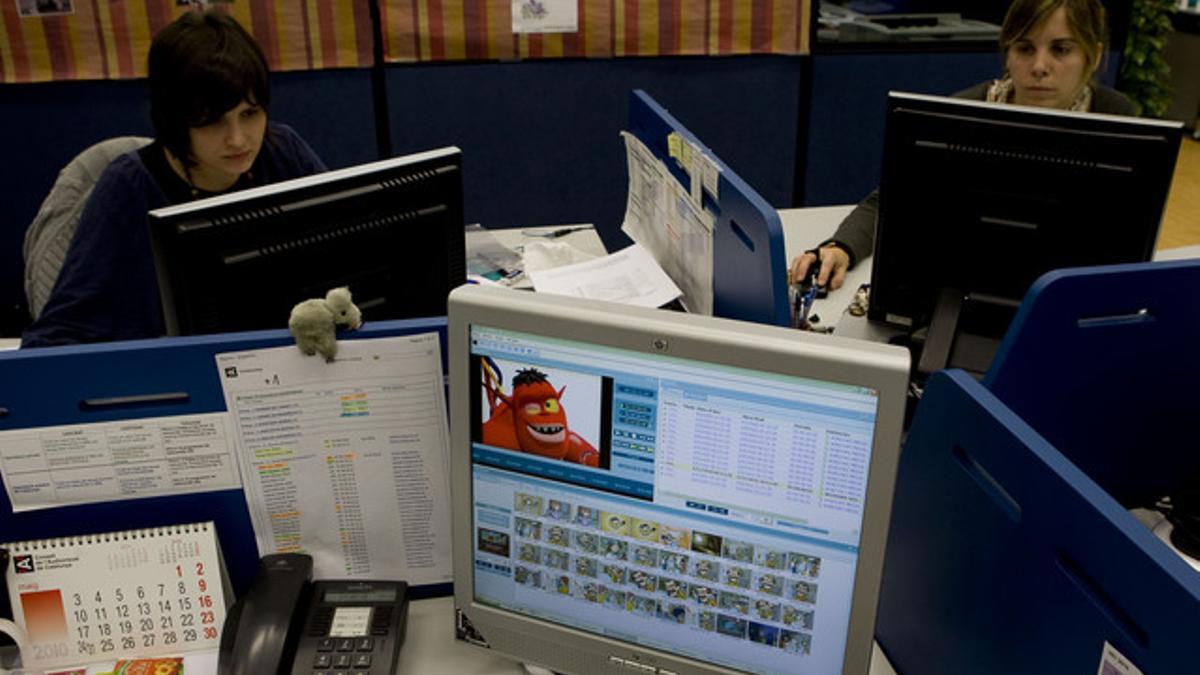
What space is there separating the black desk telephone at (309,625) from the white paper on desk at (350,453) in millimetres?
38

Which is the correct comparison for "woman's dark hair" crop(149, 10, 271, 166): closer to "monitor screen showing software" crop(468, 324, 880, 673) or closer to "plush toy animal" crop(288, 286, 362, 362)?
"plush toy animal" crop(288, 286, 362, 362)

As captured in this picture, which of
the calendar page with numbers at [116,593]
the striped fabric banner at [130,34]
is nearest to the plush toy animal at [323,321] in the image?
the calendar page with numbers at [116,593]

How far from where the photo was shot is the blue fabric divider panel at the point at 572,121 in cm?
356

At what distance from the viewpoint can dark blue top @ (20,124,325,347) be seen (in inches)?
68.5

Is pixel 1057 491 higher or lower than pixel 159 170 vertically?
lower

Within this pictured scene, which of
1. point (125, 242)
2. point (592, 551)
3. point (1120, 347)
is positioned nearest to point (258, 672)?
point (592, 551)

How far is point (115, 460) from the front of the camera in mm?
1135

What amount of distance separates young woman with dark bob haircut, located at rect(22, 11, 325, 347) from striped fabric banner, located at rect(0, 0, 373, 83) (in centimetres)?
149

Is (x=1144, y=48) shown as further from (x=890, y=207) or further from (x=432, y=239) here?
(x=432, y=239)

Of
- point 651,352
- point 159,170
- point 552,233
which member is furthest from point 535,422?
point 552,233

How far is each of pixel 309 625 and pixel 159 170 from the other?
3.62ft

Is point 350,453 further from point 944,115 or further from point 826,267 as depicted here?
point 826,267

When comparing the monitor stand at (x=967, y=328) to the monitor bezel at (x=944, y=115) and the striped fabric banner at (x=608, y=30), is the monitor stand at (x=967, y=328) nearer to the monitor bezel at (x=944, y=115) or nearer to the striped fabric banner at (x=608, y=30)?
→ the monitor bezel at (x=944, y=115)

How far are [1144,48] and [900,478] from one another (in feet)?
14.5
